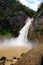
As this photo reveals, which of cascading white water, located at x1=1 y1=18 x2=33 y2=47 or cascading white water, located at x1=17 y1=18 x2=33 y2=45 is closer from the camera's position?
cascading white water, located at x1=1 y1=18 x2=33 y2=47

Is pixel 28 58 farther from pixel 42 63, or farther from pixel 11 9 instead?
pixel 11 9

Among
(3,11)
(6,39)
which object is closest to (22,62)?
(6,39)

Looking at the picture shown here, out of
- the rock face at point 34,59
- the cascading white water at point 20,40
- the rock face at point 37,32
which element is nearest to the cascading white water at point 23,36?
the cascading white water at point 20,40

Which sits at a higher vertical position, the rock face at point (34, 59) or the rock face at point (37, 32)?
the rock face at point (37, 32)

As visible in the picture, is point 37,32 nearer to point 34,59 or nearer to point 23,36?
point 23,36

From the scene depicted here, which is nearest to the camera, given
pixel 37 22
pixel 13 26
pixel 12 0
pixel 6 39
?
pixel 37 22

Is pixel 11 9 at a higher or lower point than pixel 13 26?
higher

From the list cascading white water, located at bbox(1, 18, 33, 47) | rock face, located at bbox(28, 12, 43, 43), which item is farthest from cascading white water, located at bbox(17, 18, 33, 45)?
→ rock face, located at bbox(28, 12, 43, 43)

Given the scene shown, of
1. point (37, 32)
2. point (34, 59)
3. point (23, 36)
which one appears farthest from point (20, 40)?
point (34, 59)

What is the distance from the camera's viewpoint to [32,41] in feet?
99.2

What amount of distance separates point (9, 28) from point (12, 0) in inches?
450

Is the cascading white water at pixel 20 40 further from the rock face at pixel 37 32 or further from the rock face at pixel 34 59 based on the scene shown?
the rock face at pixel 34 59

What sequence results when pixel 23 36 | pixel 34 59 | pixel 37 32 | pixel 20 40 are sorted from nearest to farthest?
pixel 34 59
pixel 37 32
pixel 20 40
pixel 23 36

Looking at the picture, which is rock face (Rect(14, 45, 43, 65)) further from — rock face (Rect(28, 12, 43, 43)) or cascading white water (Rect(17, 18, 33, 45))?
cascading white water (Rect(17, 18, 33, 45))
